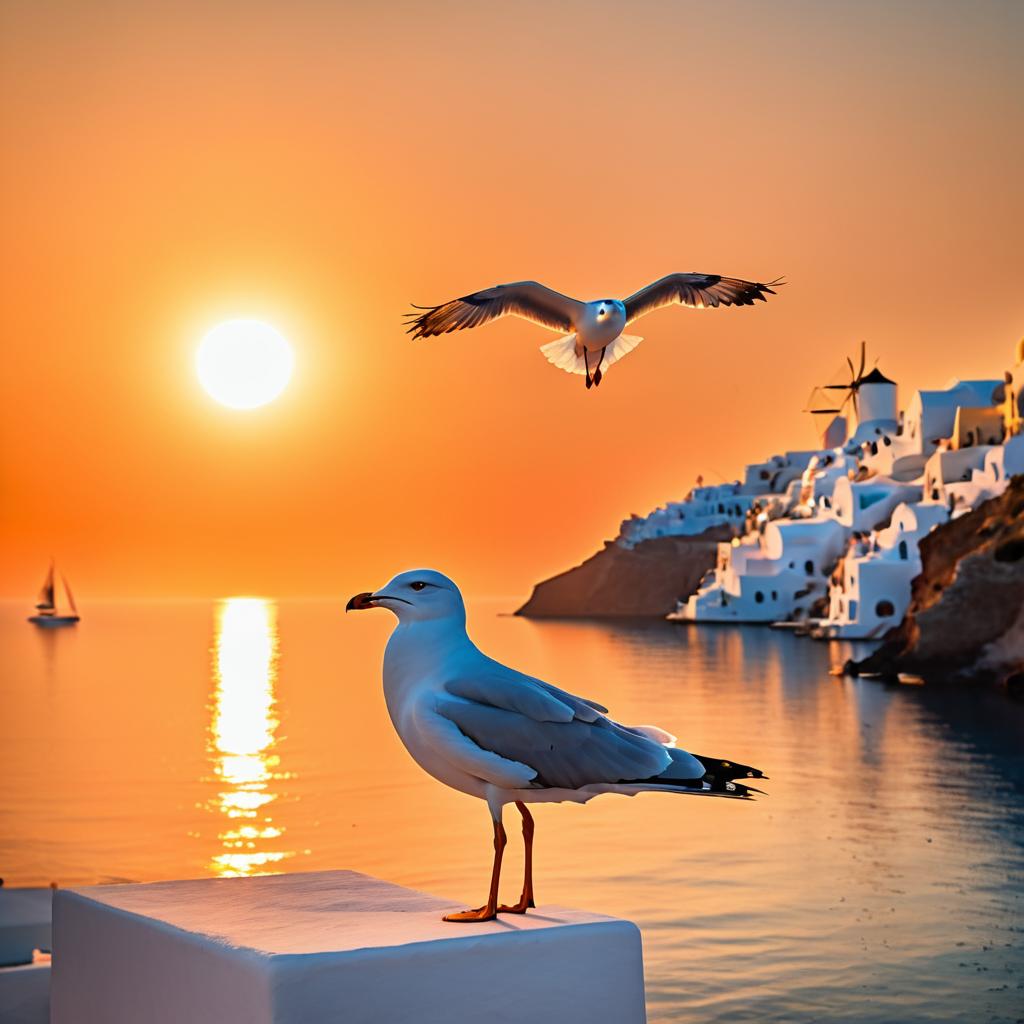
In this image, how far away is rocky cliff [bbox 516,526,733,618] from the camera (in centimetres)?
12269

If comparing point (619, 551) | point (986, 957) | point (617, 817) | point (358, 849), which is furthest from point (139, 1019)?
point (619, 551)

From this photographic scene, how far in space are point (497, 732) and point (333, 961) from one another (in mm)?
911

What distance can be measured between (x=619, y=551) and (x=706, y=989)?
122m

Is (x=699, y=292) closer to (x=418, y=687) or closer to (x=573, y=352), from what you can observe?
(x=573, y=352)

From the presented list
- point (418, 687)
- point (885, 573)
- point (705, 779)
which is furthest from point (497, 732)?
point (885, 573)

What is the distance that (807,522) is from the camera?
78.4m

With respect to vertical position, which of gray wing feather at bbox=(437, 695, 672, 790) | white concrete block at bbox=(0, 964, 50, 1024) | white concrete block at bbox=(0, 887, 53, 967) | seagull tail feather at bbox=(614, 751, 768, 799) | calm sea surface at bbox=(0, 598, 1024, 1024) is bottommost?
calm sea surface at bbox=(0, 598, 1024, 1024)

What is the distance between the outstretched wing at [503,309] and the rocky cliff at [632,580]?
114 meters

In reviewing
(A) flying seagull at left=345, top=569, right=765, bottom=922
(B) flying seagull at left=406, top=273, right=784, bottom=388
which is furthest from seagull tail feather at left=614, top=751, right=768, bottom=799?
(B) flying seagull at left=406, top=273, right=784, bottom=388

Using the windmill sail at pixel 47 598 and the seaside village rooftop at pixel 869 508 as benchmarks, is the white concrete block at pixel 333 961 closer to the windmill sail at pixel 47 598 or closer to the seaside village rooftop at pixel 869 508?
the seaside village rooftop at pixel 869 508

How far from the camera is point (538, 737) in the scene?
14.6 ft

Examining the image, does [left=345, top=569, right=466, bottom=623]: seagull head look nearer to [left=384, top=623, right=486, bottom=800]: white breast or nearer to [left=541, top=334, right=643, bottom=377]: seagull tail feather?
[left=384, top=623, right=486, bottom=800]: white breast

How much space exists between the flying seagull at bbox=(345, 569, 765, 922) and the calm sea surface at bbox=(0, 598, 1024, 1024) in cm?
717

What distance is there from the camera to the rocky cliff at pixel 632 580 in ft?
403
